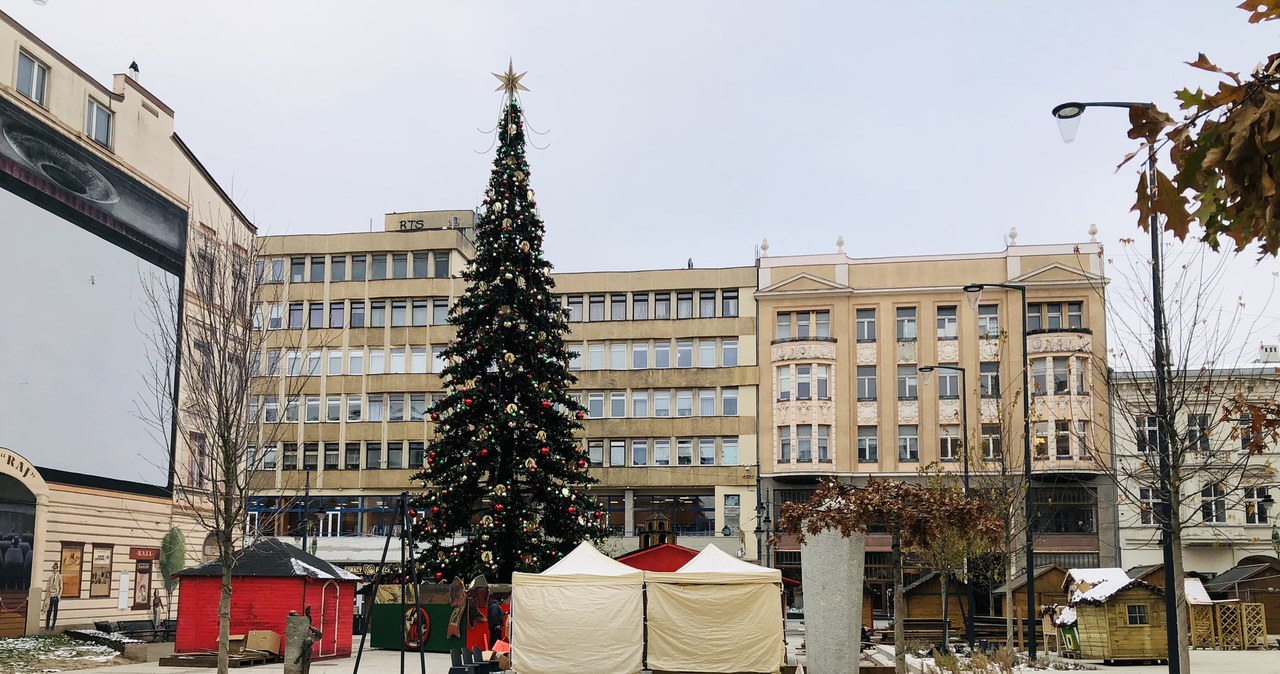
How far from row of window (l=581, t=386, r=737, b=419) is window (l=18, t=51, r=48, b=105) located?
33840 mm

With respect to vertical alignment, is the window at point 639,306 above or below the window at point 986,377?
above

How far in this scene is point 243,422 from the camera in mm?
27141

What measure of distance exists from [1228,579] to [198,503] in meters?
34.2

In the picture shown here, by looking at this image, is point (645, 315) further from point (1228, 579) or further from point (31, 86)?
point (31, 86)

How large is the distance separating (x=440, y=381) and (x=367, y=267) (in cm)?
735

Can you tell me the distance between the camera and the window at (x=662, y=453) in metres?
64.2

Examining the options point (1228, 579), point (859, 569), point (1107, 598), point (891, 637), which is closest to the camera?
point (859, 569)

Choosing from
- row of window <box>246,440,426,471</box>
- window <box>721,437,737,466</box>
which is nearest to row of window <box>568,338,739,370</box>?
window <box>721,437,737,466</box>

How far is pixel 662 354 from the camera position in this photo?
65188 millimetres

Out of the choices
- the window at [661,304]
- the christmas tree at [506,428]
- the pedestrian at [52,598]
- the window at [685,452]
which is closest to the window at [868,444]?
the window at [685,452]

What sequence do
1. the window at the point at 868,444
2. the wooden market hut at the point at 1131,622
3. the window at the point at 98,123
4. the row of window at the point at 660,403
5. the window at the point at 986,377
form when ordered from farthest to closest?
the row of window at the point at 660,403 < the window at the point at 868,444 < the window at the point at 986,377 < the window at the point at 98,123 < the wooden market hut at the point at 1131,622

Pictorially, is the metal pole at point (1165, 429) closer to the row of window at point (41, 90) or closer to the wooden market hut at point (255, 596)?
the wooden market hut at point (255, 596)

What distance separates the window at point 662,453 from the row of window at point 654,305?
6.31 m

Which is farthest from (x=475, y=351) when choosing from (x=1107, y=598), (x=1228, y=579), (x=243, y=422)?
(x=1228, y=579)
